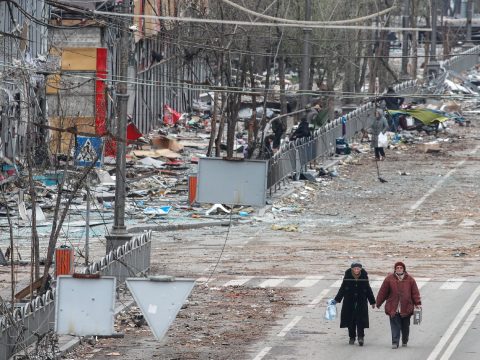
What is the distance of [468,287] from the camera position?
93.8 feet

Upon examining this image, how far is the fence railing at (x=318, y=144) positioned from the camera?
144 ft

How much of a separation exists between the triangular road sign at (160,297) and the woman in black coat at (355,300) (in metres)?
4.04

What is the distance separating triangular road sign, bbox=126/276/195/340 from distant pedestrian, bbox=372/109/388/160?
3225 cm

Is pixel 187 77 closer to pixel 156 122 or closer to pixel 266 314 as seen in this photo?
pixel 156 122

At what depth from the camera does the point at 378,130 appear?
5150 centimetres

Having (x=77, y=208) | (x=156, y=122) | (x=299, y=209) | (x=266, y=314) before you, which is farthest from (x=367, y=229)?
(x=156, y=122)

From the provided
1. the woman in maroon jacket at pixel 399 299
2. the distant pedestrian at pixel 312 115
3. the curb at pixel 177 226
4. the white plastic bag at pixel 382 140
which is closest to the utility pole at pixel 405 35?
the white plastic bag at pixel 382 140

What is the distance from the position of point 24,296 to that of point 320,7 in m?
38.1

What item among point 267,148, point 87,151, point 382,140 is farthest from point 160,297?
point 382,140

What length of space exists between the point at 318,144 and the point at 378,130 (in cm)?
300

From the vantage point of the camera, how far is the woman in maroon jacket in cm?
2259

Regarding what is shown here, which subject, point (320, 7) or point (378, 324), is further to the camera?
point (320, 7)

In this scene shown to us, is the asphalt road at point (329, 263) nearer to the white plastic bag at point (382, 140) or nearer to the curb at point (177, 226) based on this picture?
the curb at point (177, 226)

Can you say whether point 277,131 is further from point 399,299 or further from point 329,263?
point 399,299
